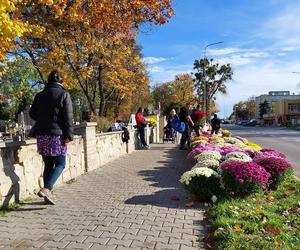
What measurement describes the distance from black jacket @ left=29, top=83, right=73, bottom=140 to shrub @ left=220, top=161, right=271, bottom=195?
2517 millimetres

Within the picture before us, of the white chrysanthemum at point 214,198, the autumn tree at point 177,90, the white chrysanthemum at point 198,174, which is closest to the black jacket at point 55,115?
the white chrysanthemum at point 198,174

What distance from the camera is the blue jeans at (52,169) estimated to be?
22.3 ft

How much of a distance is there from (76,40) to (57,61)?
1.57 m

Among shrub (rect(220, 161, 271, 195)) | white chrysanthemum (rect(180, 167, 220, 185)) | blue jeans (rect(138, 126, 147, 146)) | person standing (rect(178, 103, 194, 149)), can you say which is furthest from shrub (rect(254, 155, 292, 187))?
blue jeans (rect(138, 126, 147, 146))

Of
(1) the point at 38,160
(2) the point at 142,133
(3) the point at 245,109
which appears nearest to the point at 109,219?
(1) the point at 38,160

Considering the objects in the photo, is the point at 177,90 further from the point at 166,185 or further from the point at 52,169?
the point at 52,169

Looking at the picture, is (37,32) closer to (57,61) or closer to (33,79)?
(57,61)

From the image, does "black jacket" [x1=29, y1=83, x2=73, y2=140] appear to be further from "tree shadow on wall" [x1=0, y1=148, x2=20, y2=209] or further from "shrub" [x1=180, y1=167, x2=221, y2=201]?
"shrub" [x1=180, y1=167, x2=221, y2=201]

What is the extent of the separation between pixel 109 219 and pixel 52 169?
4.58 feet

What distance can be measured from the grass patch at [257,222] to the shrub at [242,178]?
0.17 meters

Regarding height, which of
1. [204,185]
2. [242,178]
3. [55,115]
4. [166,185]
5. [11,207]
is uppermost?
[55,115]

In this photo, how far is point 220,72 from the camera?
74625 mm

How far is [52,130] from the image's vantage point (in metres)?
6.78

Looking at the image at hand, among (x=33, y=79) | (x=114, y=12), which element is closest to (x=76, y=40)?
(x=114, y=12)
